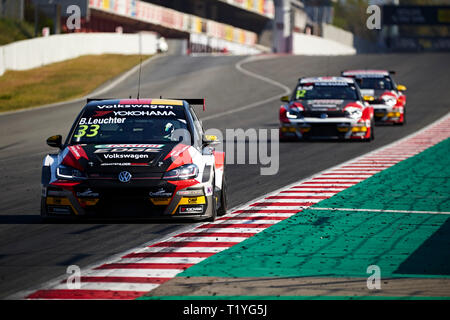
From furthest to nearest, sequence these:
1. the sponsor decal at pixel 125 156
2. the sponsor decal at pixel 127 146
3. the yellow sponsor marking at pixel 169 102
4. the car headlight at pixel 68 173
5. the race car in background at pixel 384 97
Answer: the race car in background at pixel 384 97, the yellow sponsor marking at pixel 169 102, the sponsor decal at pixel 127 146, the sponsor decal at pixel 125 156, the car headlight at pixel 68 173

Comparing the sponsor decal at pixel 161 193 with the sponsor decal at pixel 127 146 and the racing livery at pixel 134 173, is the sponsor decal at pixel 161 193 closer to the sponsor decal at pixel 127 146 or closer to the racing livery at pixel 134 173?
the racing livery at pixel 134 173

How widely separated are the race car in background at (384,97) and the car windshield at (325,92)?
400cm

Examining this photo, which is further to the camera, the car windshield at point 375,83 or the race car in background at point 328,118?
the car windshield at point 375,83

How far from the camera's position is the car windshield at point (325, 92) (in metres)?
22.5

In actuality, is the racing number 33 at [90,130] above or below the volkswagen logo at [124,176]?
above

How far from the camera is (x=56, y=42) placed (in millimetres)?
47906

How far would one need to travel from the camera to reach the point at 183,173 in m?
10.1

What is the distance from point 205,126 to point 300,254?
19491mm

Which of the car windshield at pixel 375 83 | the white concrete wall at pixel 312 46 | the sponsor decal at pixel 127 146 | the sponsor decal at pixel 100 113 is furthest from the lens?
the white concrete wall at pixel 312 46

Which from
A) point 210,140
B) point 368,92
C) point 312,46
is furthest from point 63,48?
point 312,46

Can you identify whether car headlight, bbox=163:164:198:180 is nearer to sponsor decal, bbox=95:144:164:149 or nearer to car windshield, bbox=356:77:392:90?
sponsor decal, bbox=95:144:164:149

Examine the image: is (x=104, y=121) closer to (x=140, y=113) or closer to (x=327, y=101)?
(x=140, y=113)

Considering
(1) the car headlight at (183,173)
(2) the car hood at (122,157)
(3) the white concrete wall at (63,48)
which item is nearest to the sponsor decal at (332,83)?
(2) the car hood at (122,157)
